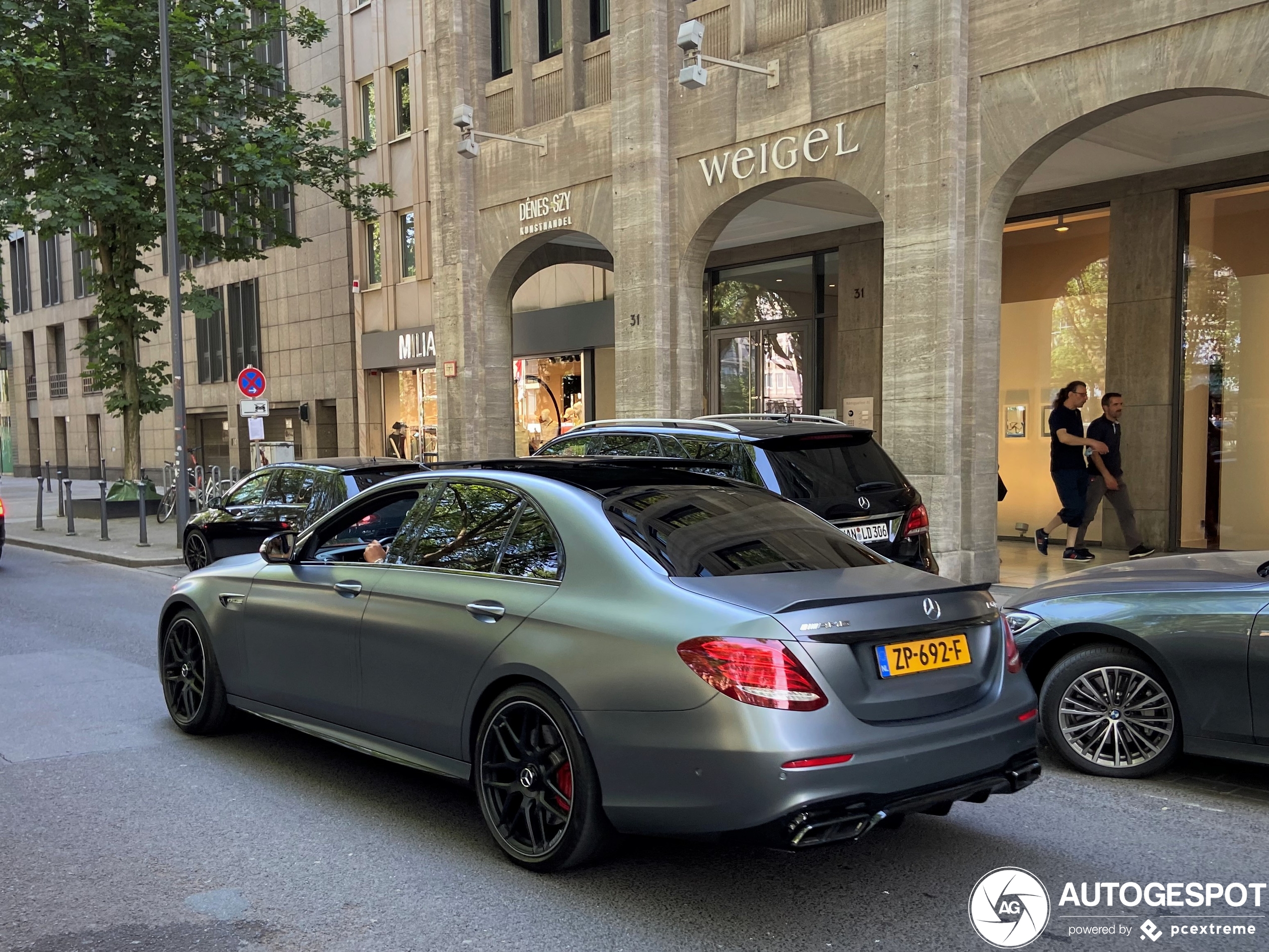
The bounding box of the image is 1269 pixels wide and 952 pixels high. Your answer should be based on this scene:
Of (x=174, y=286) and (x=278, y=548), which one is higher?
(x=174, y=286)

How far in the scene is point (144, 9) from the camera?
760 inches

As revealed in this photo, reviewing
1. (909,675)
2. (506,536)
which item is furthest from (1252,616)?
(506,536)

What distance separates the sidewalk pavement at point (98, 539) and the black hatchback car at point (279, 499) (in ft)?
9.37

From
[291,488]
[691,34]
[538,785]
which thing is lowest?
[538,785]

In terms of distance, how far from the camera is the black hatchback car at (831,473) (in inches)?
287

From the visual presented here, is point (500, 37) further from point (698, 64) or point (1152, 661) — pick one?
point (1152, 661)

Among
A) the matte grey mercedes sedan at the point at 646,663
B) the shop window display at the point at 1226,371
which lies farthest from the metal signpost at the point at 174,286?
→ the shop window display at the point at 1226,371

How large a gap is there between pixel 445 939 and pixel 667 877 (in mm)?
904

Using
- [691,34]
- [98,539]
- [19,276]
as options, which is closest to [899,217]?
[691,34]

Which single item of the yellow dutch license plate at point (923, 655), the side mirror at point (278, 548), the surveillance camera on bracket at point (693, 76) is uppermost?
the surveillance camera on bracket at point (693, 76)

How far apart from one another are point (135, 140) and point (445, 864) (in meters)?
20.2

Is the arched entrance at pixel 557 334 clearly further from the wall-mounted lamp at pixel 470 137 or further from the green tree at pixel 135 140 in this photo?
the green tree at pixel 135 140

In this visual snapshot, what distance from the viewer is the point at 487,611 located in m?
4.19

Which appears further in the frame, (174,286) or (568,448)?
(174,286)
